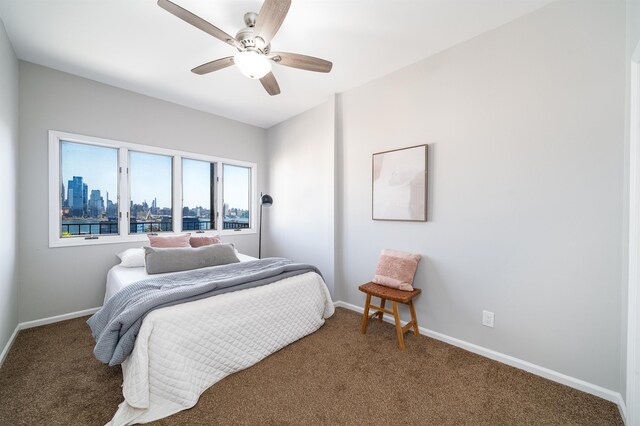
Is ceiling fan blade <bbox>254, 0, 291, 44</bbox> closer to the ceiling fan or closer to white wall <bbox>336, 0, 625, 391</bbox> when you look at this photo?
the ceiling fan

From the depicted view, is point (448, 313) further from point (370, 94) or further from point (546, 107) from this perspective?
point (370, 94)

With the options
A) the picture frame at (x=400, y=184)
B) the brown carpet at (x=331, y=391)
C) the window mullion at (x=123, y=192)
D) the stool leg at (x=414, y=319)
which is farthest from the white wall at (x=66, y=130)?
the stool leg at (x=414, y=319)

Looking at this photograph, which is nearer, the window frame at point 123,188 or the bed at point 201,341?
the bed at point 201,341

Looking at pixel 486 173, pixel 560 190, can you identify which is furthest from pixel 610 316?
pixel 486 173

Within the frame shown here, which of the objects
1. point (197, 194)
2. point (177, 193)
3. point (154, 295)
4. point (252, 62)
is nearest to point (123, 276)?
point (154, 295)

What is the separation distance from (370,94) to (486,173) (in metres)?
1.56

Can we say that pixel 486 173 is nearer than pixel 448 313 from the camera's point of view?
Yes

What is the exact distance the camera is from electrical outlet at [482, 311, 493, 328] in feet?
7.00

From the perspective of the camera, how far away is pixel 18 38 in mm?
2240

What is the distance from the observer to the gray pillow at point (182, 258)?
99.6 inches

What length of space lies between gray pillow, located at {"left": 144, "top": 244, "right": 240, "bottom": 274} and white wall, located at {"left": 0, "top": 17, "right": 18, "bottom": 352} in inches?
39.1

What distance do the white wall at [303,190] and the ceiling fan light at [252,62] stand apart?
5.05 ft

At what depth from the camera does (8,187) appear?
221cm

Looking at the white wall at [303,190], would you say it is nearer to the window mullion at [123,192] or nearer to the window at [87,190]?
the window mullion at [123,192]
